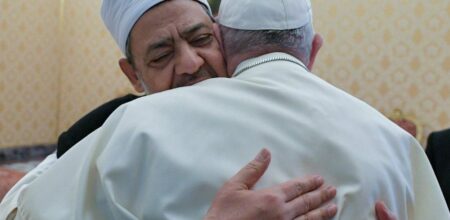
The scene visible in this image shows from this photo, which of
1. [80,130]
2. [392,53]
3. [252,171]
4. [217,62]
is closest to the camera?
[252,171]

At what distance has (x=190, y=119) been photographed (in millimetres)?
842

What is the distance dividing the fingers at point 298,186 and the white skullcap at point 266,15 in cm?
33

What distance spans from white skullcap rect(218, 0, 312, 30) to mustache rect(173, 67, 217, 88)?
19cm

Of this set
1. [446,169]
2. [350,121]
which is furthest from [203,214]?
[446,169]

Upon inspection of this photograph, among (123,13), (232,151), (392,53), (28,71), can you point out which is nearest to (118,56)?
(28,71)

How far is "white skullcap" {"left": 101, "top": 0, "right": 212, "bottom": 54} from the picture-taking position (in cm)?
137

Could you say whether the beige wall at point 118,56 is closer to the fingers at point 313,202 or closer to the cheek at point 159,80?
the cheek at point 159,80

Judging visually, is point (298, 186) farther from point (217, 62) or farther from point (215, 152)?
point (217, 62)

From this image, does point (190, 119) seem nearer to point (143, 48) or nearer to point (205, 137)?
point (205, 137)

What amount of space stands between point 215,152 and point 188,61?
505 mm

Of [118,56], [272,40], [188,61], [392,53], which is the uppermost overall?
[272,40]

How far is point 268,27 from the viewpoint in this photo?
1.02m

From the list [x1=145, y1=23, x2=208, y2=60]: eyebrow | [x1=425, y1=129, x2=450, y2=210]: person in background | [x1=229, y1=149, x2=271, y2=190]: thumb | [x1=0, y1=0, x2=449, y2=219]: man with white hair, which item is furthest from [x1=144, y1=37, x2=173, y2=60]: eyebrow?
[x1=425, y1=129, x2=450, y2=210]: person in background

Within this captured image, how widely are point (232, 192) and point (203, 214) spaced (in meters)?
0.06
